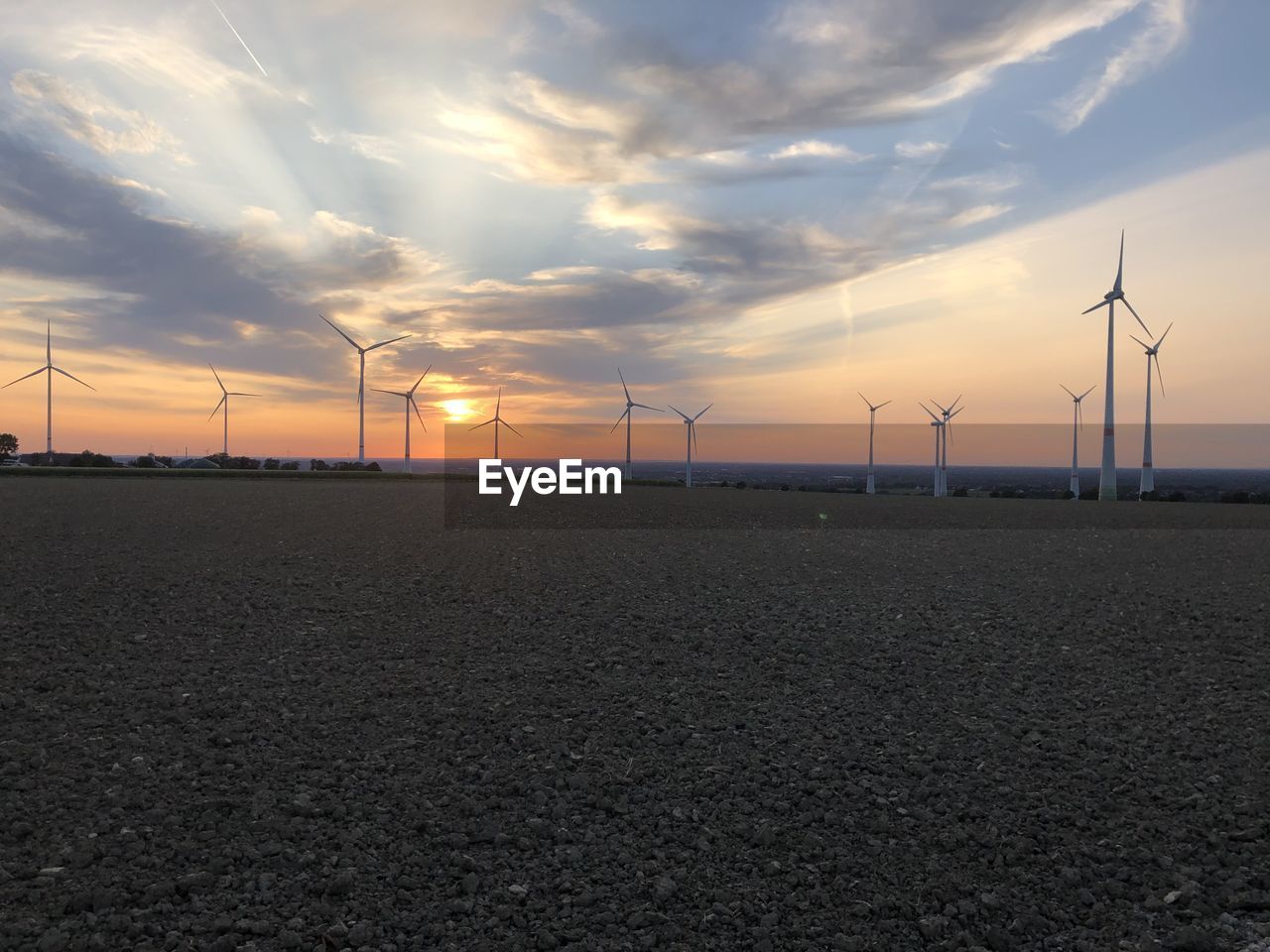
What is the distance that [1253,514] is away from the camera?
31.5 meters

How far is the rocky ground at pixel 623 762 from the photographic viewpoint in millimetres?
5207

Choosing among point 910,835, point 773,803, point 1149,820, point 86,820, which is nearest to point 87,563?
point 86,820

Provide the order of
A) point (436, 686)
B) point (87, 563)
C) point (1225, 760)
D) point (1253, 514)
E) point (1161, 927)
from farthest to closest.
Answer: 1. point (1253, 514)
2. point (87, 563)
3. point (436, 686)
4. point (1225, 760)
5. point (1161, 927)

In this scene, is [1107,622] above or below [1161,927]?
above

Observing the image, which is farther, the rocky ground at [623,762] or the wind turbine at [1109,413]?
the wind turbine at [1109,413]

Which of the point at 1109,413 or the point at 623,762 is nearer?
the point at 623,762

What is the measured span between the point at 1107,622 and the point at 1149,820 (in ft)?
19.9

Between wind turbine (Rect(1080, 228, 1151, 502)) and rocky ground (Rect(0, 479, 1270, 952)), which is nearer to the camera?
rocky ground (Rect(0, 479, 1270, 952))

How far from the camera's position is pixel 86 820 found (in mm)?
5992

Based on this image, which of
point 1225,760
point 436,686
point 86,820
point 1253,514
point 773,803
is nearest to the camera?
point 86,820

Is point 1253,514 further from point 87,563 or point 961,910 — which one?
point 87,563

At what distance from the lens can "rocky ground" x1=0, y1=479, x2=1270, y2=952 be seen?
17.1ft

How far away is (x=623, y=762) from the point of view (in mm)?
7141

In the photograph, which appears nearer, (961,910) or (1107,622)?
(961,910)
